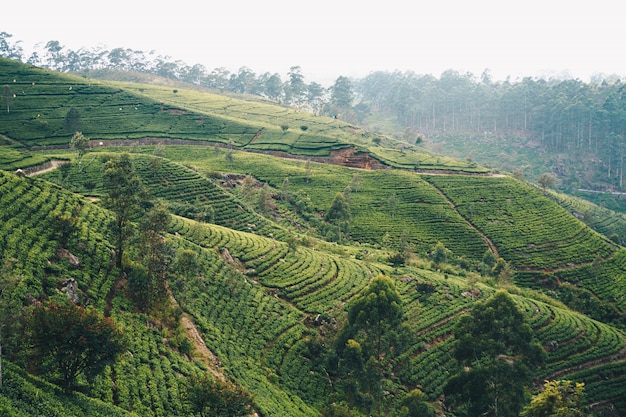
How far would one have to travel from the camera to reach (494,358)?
2891 centimetres

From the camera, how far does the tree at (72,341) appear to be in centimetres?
1720

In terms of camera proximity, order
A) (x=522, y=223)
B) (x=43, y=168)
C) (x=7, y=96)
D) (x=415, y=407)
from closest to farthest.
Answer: (x=415, y=407), (x=43, y=168), (x=522, y=223), (x=7, y=96)

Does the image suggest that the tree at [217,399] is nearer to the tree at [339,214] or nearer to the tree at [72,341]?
the tree at [72,341]

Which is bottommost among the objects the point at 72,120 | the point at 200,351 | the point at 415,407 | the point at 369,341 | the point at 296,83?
the point at 415,407

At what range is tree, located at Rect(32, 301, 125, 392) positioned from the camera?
17.2 m

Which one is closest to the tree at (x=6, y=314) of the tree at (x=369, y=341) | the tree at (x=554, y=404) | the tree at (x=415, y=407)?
the tree at (x=369, y=341)

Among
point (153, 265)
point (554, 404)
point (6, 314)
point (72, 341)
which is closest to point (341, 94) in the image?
point (153, 265)

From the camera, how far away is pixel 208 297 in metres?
35.3

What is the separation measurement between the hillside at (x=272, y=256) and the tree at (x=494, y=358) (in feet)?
6.91

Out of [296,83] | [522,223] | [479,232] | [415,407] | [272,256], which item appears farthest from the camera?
[296,83]

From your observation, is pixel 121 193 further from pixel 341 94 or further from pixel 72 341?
pixel 341 94

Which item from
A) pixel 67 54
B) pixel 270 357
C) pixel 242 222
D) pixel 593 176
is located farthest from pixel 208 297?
pixel 67 54

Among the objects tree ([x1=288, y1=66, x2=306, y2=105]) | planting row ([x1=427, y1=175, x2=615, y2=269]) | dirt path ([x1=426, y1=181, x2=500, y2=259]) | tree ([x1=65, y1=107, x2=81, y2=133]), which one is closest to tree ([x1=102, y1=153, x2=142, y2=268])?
dirt path ([x1=426, y1=181, x2=500, y2=259])

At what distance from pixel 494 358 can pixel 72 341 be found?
25016mm
